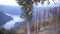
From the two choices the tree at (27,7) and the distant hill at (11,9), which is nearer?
the tree at (27,7)

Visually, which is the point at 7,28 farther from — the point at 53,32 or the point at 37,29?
the point at 53,32

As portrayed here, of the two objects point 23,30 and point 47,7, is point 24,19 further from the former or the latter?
point 47,7

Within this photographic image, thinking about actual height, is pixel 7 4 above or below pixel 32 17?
above

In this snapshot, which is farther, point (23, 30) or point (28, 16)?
point (23, 30)

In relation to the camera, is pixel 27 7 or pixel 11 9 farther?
pixel 11 9

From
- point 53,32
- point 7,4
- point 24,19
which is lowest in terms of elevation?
point 53,32

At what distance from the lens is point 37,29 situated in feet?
10.1

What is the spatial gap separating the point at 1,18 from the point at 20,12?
0.96 feet

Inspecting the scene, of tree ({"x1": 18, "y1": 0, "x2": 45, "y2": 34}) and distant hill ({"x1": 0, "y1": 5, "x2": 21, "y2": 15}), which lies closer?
tree ({"x1": 18, "y1": 0, "x2": 45, "y2": 34})

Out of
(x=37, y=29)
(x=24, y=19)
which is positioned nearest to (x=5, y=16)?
(x=24, y=19)

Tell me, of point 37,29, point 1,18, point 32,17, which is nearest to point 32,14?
point 32,17

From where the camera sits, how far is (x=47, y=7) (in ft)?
10.0

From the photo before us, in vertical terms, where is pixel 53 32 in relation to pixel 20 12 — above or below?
below

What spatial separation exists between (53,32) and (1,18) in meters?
0.76
